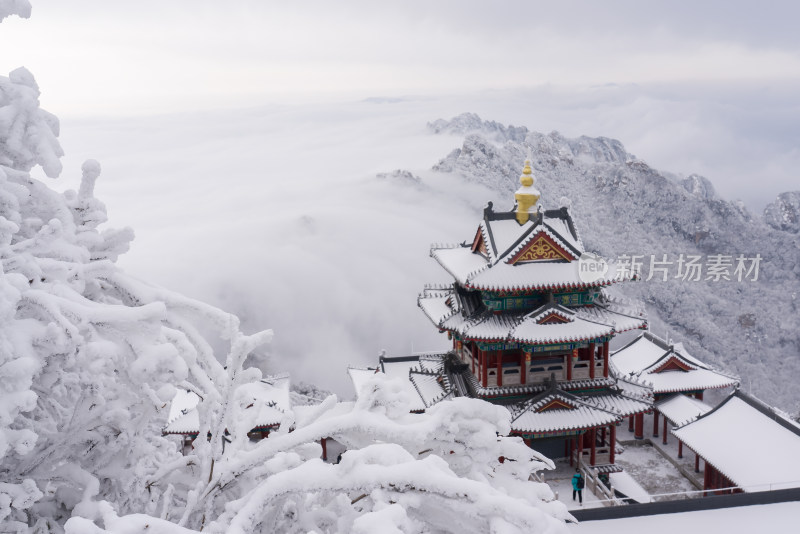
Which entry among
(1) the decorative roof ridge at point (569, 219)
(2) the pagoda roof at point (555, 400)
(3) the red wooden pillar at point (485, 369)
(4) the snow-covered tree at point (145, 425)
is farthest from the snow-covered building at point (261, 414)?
(4) the snow-covered tree at point (145, 425)

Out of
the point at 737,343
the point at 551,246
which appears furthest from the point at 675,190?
the point at 551,246

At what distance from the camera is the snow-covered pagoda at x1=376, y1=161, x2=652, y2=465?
54.7 ft

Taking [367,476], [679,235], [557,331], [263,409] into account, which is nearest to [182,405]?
[263,409]

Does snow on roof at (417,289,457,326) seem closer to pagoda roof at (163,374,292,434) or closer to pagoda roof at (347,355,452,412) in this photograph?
pagoda roof at (347,355,452,412)

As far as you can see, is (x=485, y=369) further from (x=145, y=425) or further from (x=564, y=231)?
(x=145, y=425)

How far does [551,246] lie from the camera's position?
56.6 ft

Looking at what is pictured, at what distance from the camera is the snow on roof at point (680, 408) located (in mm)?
22234

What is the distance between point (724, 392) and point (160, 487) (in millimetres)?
55676

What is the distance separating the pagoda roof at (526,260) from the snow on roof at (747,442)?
21.7 ft

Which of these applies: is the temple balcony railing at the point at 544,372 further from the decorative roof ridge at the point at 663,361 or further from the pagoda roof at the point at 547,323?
the decorative roof ridge at the point at 663,361

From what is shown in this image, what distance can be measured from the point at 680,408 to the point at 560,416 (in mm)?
8463

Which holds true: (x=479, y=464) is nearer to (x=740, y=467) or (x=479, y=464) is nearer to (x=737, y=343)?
(x=740, y=467)

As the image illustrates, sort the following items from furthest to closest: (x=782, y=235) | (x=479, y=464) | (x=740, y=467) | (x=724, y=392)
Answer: (x=782, y=235), (x=724, y=392), (x=740, y=467), (x=479, y=464)

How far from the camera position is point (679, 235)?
90.2 metres
